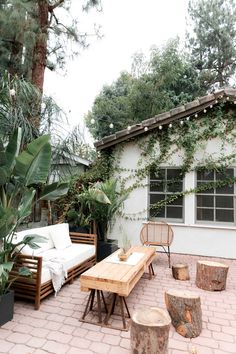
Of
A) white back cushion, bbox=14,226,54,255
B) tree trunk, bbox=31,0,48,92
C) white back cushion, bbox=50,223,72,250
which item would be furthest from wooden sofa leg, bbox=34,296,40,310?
tree trunk, bbox=31,0,48,92

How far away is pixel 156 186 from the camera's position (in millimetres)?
7496

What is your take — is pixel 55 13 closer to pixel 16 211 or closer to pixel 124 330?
pixel 16 211

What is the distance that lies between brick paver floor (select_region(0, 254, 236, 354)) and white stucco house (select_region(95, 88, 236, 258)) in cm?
252

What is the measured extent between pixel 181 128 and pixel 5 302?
5.71 metres

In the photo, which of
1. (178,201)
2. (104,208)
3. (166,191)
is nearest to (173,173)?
(166,191)

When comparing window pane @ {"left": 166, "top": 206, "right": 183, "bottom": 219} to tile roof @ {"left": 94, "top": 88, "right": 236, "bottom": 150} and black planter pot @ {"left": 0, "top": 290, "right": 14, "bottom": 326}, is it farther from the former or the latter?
black planter pot @ {"left": 0, "top": 290, "right": 14, "bottom": 326}

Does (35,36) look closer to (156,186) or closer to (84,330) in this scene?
(156,186)

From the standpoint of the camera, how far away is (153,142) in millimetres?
7391

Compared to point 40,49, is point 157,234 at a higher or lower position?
lower

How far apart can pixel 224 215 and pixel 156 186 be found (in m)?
1.91

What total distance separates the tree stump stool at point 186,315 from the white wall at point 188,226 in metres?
3.89

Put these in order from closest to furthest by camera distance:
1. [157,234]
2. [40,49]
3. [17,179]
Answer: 1. [17,179]
2. [157,234]
3. [40,49]

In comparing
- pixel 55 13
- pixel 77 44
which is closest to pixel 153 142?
pixel 77 44

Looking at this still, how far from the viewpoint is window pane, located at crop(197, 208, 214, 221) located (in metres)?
7.08
